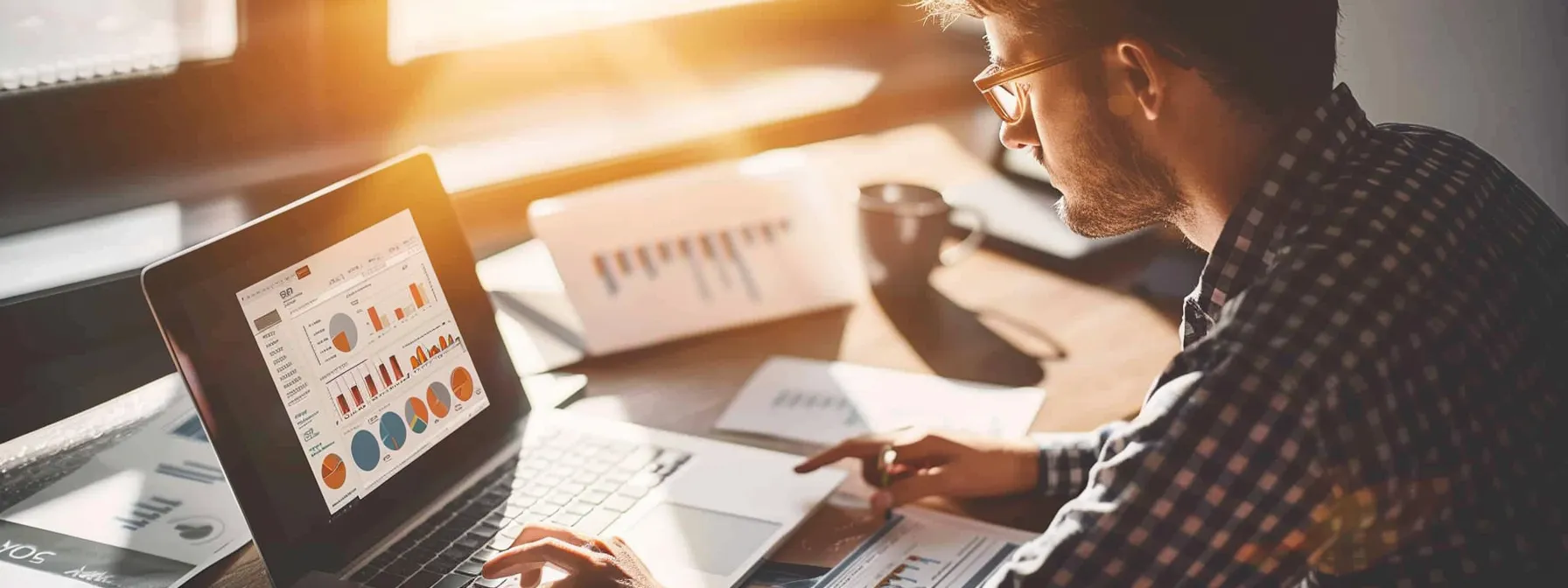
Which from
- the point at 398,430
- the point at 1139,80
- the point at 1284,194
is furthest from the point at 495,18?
the point at 1284,194

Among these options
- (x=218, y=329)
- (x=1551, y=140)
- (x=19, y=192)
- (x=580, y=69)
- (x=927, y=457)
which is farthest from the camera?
(x=580, y=69)

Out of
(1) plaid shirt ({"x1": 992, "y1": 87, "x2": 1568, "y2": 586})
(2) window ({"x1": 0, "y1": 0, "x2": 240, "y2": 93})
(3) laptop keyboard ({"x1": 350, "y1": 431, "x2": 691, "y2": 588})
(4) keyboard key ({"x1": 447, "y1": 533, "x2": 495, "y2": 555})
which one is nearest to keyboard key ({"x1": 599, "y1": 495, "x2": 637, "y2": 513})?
(3) laptop keyboard ({"x1": 350, "y1": 431, "x2": 691, "y2": 588})

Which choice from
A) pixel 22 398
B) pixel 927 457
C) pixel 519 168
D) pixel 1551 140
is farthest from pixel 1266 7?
pixel 22 398

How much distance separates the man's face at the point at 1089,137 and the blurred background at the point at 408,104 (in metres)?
0.69

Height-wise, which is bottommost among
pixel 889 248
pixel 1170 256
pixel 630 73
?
pixel 1170 256

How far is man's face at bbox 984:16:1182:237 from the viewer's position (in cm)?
92

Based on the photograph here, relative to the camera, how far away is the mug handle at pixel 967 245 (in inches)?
58.3

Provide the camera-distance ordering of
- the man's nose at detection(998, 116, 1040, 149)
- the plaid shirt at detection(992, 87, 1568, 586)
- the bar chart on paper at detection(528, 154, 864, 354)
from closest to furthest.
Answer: the plaid shirt at detection(992, 87, 1568, 586), the man's nose at detection(998, 116, 1040, 149), the bar chart on paper at detection(528, 154, 864, 354)

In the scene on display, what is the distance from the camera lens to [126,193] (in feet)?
4.17

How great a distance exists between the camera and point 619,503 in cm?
102

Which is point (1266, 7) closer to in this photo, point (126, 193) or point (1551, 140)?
point (1551, 140)

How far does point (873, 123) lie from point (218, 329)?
1229 millimetres

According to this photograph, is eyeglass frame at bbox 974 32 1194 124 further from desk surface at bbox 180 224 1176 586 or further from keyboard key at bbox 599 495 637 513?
keyboard key at bbox 599 495 637 513

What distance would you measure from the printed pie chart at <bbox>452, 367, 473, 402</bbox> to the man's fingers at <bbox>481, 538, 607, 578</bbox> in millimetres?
231
